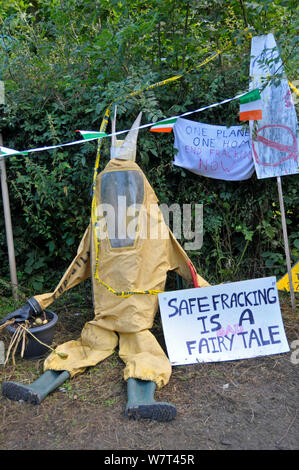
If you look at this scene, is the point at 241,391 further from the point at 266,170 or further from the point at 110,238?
the point at 266,170

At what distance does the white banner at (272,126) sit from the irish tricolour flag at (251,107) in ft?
0.66

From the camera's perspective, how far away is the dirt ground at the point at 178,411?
6.96ft

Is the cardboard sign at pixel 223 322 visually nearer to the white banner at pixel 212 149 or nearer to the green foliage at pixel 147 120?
the green foliage at pixel 147 120

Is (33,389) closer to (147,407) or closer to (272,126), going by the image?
(147,407)

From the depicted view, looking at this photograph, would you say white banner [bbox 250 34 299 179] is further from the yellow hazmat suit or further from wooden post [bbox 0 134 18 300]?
wooden post [bbox 0 134 18 300]

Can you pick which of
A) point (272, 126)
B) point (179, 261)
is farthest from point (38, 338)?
point (272, 126)

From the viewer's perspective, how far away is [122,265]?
118 inches

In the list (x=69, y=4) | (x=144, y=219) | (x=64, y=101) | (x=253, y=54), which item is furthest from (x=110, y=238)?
(x=69, y=4)

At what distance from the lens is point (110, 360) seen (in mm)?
2969

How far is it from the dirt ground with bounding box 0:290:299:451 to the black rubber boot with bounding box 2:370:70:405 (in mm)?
47

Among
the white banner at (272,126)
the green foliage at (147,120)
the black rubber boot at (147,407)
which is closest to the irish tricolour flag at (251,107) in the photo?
the white banner at (272,126)

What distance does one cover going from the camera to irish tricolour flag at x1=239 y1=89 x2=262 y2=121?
3.21 metres

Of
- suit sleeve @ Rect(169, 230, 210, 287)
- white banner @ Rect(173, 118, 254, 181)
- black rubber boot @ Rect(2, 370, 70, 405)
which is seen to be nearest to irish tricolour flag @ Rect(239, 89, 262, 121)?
white banner @ Rect(173, 118, 254, 181)

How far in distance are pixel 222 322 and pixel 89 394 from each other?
3.61 ft
